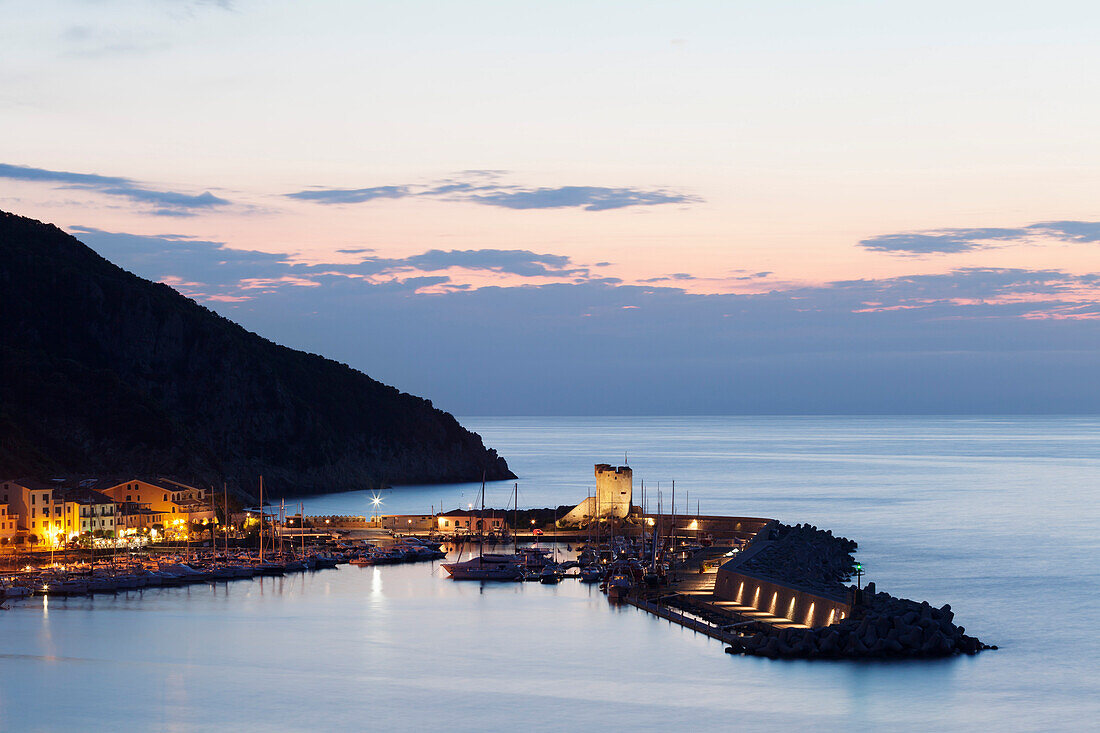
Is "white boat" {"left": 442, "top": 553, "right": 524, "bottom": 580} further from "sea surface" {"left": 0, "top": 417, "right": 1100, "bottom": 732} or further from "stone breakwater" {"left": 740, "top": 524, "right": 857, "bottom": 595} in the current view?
"stone breakwater" {"left": 740, "top": 524, "right": 857, "bottom": 595}

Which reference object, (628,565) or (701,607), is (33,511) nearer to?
(628,565)

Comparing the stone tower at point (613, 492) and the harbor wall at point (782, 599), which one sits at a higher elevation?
the stone tower at point (613, 492)

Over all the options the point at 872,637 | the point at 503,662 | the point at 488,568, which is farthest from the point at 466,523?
the point at 872,637

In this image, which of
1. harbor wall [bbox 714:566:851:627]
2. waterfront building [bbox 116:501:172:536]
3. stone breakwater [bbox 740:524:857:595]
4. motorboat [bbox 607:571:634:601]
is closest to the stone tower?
stone breakwater [bbox 740:524:857:595]

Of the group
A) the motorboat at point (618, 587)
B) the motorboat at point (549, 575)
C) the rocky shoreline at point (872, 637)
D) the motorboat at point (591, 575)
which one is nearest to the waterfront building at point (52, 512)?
the motorboat at point (549, 575)

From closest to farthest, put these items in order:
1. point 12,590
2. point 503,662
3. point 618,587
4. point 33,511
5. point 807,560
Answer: point 503,662
point 618,587
point 12,590
point 807,560
point 33,511

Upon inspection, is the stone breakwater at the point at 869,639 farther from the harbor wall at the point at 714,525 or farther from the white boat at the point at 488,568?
the harbor wall at the point at 714,525
